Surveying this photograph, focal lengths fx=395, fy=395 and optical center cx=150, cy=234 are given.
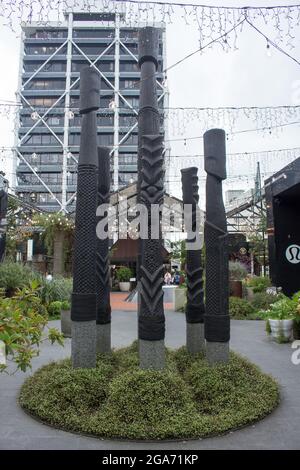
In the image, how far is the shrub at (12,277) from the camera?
1215cm

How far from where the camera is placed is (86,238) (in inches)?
196

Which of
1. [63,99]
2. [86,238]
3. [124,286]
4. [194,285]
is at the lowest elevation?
[124,286]

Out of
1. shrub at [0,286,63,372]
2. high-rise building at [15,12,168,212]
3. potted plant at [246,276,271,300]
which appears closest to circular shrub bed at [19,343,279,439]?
shrub at [0,286,63,372]

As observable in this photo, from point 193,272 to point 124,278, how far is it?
65.5ft

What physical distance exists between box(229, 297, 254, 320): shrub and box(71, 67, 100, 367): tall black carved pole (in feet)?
27.4

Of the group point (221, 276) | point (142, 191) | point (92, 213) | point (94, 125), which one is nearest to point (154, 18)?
point (94, 125)

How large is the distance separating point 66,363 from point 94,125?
3.18 meters

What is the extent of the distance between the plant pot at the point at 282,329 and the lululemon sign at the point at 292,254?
4.50m

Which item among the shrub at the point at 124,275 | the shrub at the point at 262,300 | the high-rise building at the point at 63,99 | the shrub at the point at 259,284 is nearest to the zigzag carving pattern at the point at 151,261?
the shrub at the point at 262,300

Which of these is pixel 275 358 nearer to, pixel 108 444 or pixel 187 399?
pixel 187 399

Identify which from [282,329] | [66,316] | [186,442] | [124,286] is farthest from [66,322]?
[124,286]

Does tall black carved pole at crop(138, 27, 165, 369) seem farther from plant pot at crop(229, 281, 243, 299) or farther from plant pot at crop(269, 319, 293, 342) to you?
plant pot at crop(229, 281, 243, 299)

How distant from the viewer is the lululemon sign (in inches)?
500

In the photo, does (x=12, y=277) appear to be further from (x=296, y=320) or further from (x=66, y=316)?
(x=296, y=320)
